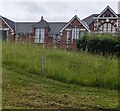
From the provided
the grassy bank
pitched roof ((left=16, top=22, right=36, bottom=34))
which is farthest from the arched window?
the grassy bank

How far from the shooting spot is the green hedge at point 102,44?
1892cm

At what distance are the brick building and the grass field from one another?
22.7 metres

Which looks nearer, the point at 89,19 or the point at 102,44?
the point at 102,44

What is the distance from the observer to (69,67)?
1056 centimetres

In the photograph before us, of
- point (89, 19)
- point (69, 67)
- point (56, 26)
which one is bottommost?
point (69, 67)

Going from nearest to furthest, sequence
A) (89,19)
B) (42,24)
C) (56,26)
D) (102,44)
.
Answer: (102,44)
(89,19)
(42,24)
(56,26)

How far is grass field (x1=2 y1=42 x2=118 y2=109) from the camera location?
6.27 m

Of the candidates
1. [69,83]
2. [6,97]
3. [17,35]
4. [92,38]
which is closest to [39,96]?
[6,97]

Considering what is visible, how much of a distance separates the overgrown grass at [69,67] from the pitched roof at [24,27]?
93.8 feet

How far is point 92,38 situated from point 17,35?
2112cm

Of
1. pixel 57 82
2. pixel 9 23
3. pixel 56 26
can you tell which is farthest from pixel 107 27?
pixel 57 82

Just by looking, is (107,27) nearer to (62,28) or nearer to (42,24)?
(62,28)

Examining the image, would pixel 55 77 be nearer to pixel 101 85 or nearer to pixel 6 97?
pixel 101 85

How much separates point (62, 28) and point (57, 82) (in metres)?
30.1
